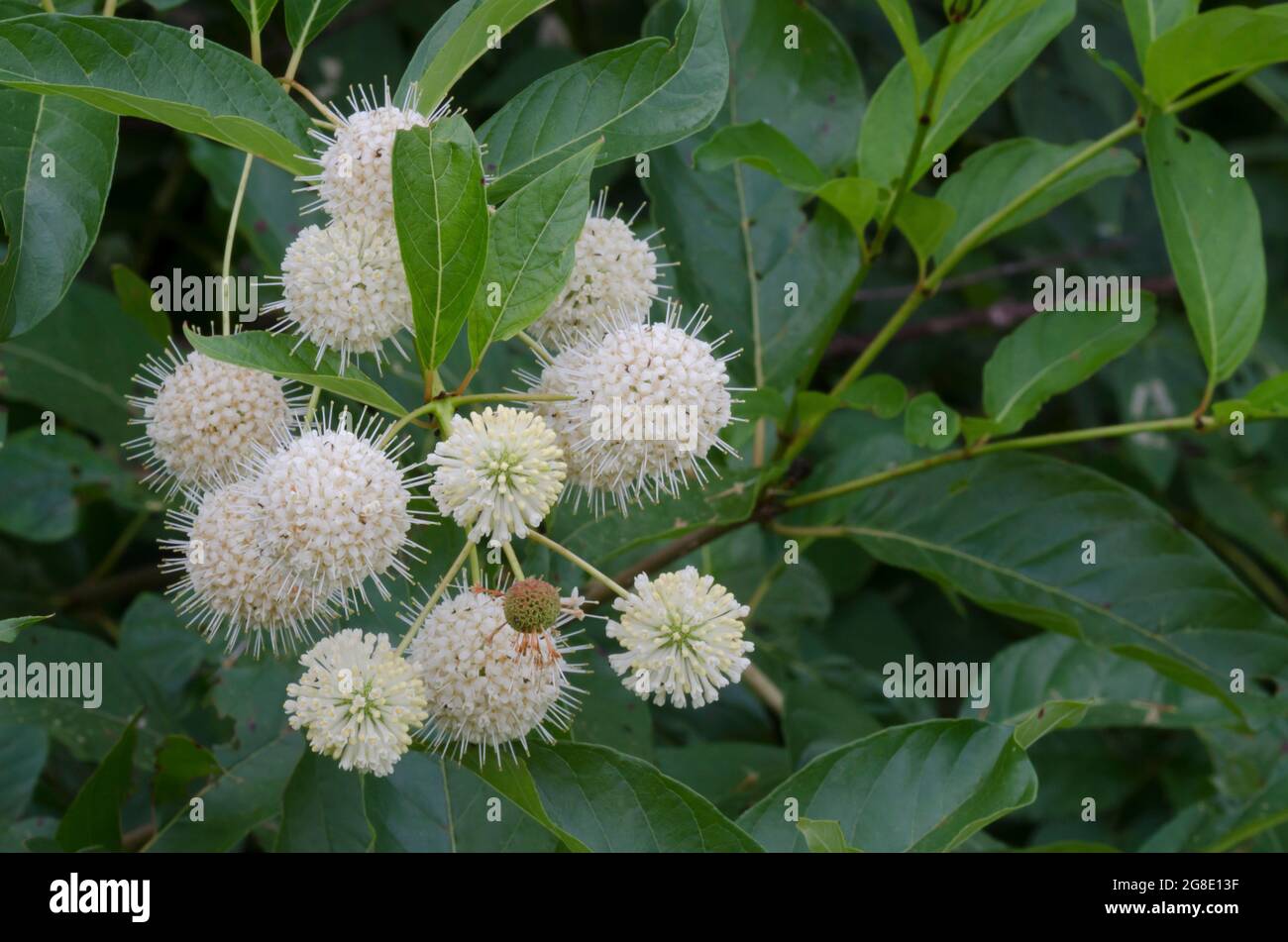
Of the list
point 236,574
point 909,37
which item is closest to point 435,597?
point 236,574

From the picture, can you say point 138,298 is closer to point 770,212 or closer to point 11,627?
point 11,627

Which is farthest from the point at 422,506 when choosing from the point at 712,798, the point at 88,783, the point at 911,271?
the point at 911,271

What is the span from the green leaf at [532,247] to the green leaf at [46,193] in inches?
18.3

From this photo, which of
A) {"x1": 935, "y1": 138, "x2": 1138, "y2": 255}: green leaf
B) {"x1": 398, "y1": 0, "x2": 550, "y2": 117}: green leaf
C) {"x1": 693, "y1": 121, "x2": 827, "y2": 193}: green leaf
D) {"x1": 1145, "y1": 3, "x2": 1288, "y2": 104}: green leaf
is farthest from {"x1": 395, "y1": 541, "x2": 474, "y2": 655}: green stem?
{"x1": 1145, "y1": 3, "x2": 1288, "y2": 104}: green leaf

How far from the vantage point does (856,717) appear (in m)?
2.29

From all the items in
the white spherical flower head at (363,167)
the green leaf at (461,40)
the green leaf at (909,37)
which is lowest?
the white spherical flower head at (363,167)

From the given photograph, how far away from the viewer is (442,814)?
1.67 meters

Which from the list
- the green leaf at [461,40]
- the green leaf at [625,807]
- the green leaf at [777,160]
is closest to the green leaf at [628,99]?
the green leaf at [461,40]

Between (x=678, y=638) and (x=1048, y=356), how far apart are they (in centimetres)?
104

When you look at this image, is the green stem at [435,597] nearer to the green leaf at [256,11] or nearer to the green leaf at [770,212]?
the green leaf at [256,11]

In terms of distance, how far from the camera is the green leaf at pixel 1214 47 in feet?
5.47

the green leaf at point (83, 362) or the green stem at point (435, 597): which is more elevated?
the green leaf at point (83, 362)

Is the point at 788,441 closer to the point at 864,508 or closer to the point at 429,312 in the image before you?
the point at 864,508

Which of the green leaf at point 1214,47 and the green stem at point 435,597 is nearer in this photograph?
the green stem at point 435,597
